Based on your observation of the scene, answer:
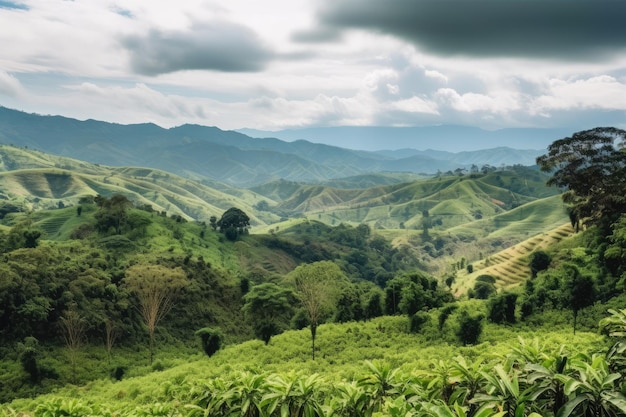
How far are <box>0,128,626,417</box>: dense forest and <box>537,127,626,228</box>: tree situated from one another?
16 cm

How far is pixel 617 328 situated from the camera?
425 inches

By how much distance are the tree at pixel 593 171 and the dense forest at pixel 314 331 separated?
0.52 ft

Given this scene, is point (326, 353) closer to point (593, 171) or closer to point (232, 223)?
point (593, 171)

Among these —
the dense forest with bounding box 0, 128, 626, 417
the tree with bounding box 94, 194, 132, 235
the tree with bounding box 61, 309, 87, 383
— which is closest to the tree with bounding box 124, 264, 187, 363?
the dense forest with bounding box 0, 128, 626, 417

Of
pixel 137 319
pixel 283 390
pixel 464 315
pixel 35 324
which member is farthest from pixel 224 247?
pixel 283 390

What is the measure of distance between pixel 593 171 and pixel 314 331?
35.3 metres

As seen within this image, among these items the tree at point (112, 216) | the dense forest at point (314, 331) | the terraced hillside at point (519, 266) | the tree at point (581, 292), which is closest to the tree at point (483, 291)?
the dense forest at point (314, 331)

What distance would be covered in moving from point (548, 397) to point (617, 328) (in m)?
3.77

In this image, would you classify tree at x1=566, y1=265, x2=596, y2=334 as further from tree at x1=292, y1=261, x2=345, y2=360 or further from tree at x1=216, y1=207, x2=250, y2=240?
tree at x1=216, y1=207, x2=250, y2=240

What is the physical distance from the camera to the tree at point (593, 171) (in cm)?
4362

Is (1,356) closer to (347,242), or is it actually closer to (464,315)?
(464,315)

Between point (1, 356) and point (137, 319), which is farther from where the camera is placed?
point (137, 319)

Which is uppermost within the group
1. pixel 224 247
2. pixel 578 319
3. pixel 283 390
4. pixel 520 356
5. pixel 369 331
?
pixel 520 356

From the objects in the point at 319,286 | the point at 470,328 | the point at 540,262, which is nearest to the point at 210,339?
the point at 319,286
